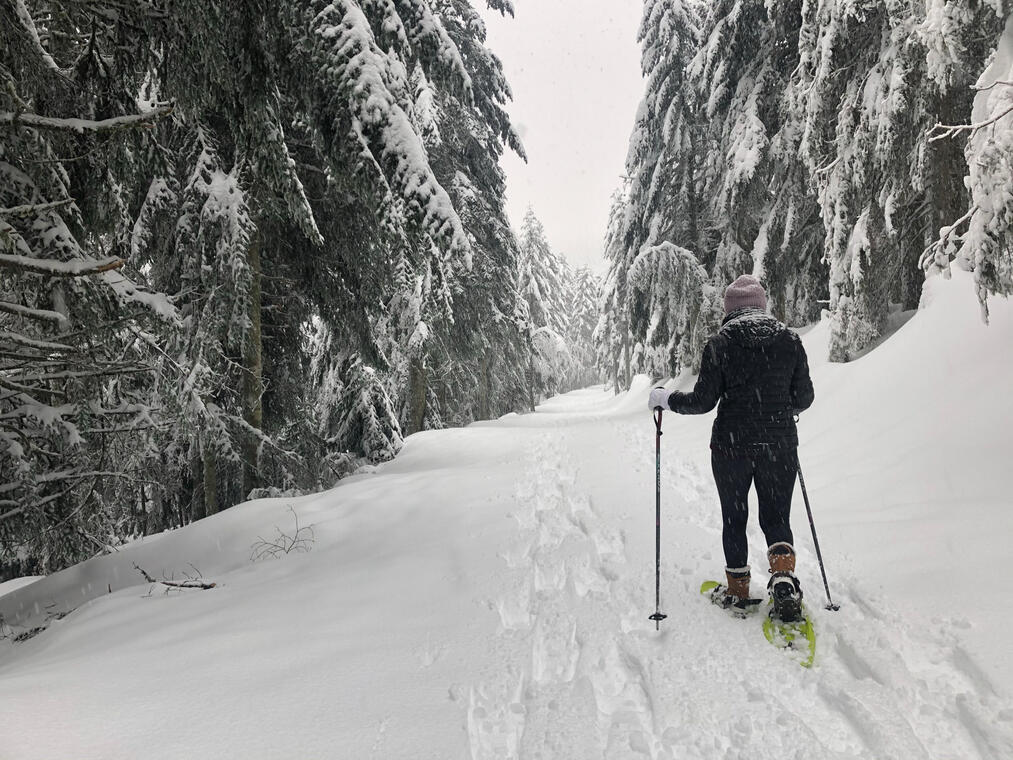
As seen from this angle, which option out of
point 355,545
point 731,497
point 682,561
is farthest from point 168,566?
point 731,497

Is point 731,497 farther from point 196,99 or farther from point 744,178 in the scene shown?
point 744,178

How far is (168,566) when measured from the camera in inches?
207

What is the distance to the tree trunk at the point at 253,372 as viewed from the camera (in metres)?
6.81

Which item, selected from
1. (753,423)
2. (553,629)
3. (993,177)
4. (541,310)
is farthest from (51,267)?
(541,310)

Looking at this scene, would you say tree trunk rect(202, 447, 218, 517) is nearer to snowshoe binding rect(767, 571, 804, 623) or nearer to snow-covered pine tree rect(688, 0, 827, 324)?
snowshoe binding rect(767, 571, 804, 623)

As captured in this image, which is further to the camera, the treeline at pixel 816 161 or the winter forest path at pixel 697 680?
the treeline at pixel 816 161

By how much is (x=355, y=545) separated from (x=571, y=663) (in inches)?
104

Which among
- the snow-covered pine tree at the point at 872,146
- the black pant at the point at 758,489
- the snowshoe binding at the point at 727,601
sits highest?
the snow-covered pine tree at the point at 872,146

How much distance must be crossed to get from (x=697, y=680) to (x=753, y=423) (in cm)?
151

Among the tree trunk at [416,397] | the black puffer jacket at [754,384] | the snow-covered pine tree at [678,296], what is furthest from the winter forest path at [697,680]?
the snow-covered pine tree at [678,296]

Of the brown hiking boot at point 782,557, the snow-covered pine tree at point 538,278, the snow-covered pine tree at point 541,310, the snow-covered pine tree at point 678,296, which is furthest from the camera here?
the snow-covered pine tree at point 538,278

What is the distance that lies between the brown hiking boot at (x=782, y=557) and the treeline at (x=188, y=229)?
9.88 ft

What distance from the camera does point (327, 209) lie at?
22.3 ft

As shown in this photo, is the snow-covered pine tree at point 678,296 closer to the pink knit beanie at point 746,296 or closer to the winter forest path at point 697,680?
the winter forest path at point 697,680
